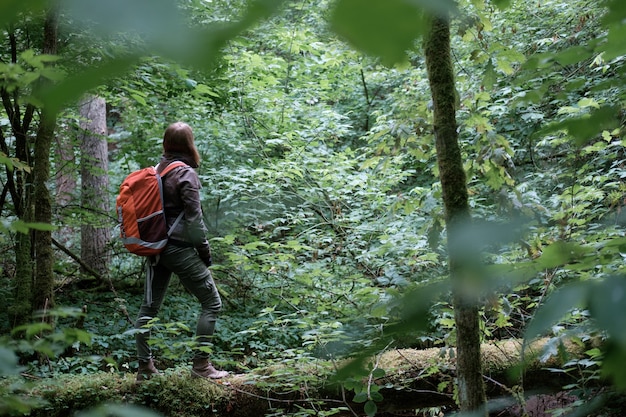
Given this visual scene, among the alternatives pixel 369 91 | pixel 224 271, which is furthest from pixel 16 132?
pixel 369 91

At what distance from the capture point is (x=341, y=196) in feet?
23.5

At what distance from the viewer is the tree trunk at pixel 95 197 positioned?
6578 mm

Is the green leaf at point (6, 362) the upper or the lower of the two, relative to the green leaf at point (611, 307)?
lower

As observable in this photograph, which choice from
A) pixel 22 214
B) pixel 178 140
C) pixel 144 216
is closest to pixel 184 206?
pixel 144 216

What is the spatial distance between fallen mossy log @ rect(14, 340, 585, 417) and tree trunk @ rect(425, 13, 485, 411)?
6.59ft

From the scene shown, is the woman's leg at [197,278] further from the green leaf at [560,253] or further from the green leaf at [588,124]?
the green leaf at [588,124]

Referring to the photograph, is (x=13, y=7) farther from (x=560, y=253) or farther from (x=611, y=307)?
(x=560, y=253)

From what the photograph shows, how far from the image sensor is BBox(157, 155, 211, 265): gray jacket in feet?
13.4

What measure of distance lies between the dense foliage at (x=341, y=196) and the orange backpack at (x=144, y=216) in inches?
25.0

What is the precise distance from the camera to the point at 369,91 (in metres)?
12.3

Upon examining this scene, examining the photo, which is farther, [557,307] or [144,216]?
[144,216]

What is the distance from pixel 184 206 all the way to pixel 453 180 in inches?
104

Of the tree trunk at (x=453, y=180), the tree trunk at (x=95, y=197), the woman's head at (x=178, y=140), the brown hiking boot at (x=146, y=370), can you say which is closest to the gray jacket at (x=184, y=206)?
the woman's head at (x=178, y=140)

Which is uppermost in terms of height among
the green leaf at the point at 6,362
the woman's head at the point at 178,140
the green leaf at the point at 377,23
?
the woman's head at the point at 178,140
